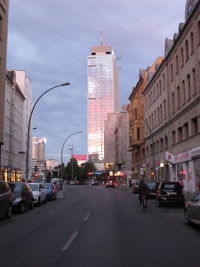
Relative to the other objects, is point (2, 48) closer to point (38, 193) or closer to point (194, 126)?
point (38, 193)

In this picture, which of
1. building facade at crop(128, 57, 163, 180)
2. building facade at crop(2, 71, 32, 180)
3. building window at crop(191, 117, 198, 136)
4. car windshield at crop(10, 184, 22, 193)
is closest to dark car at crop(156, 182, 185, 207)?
car windshield at crop(10, 184, 22, 193)

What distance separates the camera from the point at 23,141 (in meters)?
69.8

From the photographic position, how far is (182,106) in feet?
111

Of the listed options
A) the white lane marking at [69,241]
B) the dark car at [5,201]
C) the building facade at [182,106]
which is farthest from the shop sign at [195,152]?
the white lane marking at [69,241]

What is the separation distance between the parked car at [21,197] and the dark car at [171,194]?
786 cm

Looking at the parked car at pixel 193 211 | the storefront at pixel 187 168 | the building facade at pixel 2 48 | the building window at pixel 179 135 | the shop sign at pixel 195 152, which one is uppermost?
the building facade at pixel 2 48

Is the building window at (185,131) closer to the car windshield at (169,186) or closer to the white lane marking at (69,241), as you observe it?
the car windshield at (169,186)

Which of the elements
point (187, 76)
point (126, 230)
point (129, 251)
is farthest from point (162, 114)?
point (129, 251)

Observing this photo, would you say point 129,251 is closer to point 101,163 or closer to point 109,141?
point 109,141

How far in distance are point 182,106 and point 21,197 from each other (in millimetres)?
22289

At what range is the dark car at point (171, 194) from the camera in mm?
19609

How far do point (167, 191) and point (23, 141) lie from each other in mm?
54139

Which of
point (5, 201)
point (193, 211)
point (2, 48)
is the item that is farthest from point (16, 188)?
point (2, 48)

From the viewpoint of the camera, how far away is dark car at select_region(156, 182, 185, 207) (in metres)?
19.6
